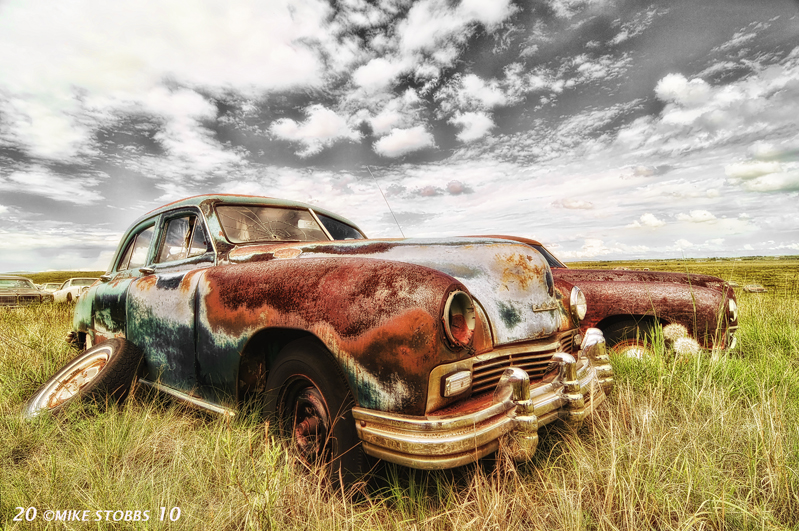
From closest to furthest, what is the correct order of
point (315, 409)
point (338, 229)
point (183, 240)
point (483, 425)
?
point (483, 425), point (315, 409), point (183, 240), point (338, 229)

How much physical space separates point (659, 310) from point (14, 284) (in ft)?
54.0

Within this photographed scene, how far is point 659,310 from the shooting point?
3645 mm

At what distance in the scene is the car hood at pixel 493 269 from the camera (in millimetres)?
1953

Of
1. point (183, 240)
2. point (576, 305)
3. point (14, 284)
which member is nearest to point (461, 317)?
point (576, 305)

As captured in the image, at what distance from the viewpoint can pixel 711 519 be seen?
152 cm

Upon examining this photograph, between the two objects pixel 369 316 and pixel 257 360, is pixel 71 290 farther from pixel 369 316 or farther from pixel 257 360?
pixel 369 316

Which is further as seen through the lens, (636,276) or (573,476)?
(636,276)

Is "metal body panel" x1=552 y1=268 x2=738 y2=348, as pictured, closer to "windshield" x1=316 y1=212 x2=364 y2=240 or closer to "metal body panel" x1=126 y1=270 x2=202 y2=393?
"windshield" x1=316 y1=212 x2=364 y2=240

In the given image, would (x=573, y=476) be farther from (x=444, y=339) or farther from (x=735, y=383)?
(x=735, y=383)

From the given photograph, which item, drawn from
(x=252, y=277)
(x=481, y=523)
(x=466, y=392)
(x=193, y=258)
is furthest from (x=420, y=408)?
(x=193, y=258)

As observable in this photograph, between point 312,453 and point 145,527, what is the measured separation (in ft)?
2.19

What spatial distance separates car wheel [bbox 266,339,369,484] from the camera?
167cm

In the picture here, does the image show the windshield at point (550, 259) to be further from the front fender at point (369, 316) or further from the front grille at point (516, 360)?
the front fender at point (369, 316)

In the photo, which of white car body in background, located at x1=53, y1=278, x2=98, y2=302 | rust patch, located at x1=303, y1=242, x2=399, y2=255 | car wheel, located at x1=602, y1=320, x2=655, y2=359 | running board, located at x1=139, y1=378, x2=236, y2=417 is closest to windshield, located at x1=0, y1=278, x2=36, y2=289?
white car body in background, located at x1=53, y1=278, x2=98, y2=302
